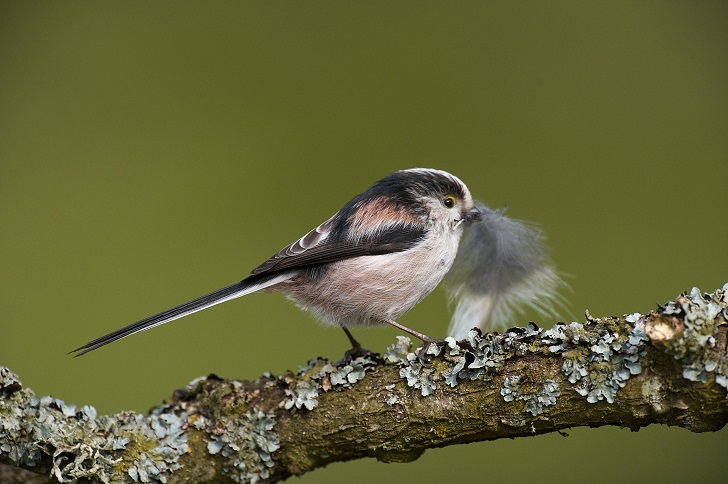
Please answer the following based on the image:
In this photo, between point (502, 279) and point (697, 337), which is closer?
point (697, 337)

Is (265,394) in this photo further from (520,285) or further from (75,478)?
(520,285)

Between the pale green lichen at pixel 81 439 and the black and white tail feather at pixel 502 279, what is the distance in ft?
2.83

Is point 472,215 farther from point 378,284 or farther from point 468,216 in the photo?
point 378,284

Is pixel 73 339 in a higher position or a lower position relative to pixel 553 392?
higher

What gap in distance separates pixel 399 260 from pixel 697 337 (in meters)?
0.87

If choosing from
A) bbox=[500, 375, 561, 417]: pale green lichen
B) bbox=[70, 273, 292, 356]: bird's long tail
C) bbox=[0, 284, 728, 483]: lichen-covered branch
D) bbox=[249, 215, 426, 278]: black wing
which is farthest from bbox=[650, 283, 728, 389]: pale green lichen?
bbox=[70, 273, 292, 356]: bird's long tail

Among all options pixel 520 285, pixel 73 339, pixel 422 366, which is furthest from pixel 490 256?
pixel 73 339

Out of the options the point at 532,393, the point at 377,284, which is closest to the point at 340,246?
the point at 377,284

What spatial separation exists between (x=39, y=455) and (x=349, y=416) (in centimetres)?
72

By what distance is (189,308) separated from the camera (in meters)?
1.80

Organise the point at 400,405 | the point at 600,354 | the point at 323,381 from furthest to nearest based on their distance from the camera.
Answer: the point at 323,381 < the point at 400,405 < the point at 600,354

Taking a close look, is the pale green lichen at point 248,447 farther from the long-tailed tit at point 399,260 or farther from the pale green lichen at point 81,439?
the long-tailed tit at point 399,260

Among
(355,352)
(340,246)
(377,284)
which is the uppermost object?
(340,246)

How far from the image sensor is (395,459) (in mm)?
1663
